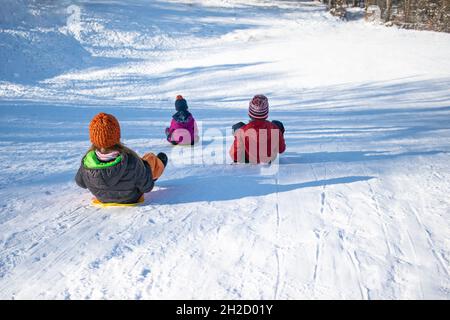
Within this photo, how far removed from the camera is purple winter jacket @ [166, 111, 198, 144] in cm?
698

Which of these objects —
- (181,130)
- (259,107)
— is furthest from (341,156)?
(181,130)

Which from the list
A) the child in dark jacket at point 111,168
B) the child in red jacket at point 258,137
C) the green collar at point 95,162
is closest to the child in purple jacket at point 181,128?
the child in red jacket at point 258,137

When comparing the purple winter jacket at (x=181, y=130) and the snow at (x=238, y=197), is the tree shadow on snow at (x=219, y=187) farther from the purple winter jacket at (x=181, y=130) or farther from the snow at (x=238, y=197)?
the purple winter jacket at (x=181, y=130)

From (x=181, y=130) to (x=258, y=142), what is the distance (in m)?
1.84

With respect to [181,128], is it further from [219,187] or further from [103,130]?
[103,130]

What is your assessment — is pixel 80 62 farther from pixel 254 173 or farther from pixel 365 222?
pixel 365 222

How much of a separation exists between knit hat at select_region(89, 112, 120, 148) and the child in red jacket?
217cm

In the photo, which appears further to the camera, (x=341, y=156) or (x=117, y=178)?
(x=341, y=156)

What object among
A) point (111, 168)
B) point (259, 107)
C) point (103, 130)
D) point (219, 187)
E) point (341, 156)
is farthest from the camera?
point (341, 156)

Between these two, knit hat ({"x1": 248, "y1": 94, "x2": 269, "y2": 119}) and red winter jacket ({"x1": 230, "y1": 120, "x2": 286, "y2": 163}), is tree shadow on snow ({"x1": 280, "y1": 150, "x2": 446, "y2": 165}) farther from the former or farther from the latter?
knit hat ({"x1": 248, "y1": 94, "x2": 269, "y2": 119})

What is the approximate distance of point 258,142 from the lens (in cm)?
564

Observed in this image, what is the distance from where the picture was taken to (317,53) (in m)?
19.3

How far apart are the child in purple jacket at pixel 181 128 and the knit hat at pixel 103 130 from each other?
10.2 feet

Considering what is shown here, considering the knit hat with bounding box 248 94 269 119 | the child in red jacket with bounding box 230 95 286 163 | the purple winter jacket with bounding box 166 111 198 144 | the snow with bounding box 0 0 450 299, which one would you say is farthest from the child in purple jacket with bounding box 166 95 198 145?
the knit hat with bounding box 248 94 269 119
